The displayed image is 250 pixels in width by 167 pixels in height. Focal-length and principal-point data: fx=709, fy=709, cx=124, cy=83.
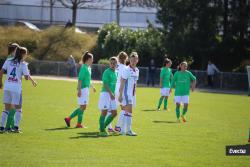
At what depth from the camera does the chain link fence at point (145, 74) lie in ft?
151

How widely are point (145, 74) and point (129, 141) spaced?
32.1 m

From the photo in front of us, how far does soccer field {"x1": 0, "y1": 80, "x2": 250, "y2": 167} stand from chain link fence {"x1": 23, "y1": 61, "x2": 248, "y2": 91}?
20.5 m

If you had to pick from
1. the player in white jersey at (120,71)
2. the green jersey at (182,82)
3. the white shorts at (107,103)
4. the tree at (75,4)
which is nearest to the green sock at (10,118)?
the white shorts at (107,103)

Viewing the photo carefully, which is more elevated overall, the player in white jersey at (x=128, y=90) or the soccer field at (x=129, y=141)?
the player in white jersey at (x=128, y=90)

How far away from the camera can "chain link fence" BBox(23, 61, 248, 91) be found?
46.1 m

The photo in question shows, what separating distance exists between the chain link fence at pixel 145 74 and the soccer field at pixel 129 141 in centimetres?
2047

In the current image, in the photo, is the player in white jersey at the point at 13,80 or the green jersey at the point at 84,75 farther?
the green jersey at the point at 84,75

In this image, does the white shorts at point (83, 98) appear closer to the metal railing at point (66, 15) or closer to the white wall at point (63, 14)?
the metal railing at point (66, 15)

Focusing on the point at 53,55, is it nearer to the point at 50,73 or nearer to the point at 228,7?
the point at 50,73

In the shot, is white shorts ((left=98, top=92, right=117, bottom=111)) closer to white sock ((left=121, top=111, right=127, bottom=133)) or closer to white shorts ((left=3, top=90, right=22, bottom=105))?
white sock ((left=121, top=111, right=127, bottom=133))

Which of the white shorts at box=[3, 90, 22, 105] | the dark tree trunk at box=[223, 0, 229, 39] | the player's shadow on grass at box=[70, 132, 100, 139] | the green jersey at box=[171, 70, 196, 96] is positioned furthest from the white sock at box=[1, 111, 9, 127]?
the dark tree trunk at box=[223, 0, 229, 39]

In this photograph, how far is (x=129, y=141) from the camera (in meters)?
15.8

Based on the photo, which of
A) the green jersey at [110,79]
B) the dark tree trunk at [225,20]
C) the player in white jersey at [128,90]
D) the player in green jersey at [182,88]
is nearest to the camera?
the player in white jersey at [128,90]

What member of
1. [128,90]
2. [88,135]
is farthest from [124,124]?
[88,135]
